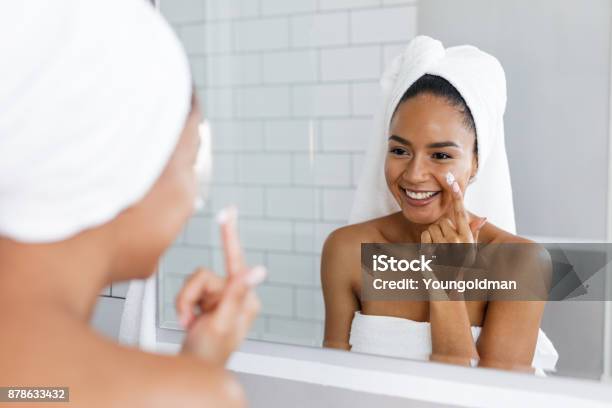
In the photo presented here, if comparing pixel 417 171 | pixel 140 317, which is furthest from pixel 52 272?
pixel 140 317

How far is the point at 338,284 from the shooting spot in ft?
3.40

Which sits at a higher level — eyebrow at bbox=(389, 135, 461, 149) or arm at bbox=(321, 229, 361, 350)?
eyebrow at bbox=(389, 135, 461, 149)

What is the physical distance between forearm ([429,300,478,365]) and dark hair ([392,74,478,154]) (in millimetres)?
248

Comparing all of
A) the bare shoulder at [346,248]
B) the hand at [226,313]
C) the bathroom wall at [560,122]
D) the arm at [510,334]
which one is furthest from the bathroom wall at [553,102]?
the hand at [226,313]

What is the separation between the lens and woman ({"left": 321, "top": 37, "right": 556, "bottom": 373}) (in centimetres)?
89

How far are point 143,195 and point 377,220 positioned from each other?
600 millimetres

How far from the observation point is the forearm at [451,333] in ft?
3.01

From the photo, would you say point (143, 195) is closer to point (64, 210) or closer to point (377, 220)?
point (64, 210)

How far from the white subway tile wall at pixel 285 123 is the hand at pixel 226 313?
1.72 ft

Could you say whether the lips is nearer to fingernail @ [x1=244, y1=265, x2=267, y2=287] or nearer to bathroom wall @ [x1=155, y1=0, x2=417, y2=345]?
bathroom wall @ [x1=155, y1=0, x2=417, y2=345]

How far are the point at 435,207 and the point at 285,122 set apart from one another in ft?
1.03

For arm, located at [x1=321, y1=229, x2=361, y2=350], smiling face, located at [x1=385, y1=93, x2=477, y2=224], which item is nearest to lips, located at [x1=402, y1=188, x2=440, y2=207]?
smiling face, located at [x1=385, y1=93, x2=477, y2=224]

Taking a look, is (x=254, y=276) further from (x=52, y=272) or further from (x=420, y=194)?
(x=420, y=194)

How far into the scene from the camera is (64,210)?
0.43m
